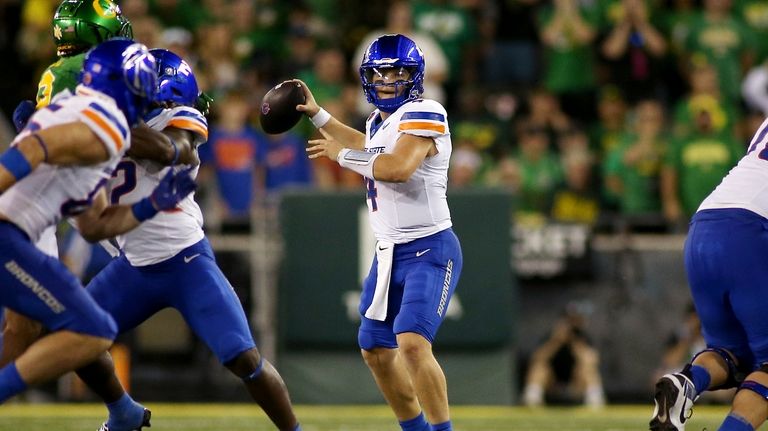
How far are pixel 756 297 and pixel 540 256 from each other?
459 centimetres

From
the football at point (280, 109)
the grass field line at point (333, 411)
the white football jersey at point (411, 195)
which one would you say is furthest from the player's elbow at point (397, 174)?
the grass field line at point (333, 411)

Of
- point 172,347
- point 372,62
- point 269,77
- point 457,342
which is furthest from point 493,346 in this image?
point 372,62

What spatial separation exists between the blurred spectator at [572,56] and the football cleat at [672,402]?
6.31 metres

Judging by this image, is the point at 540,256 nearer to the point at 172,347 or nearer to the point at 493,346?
the point at 493,346

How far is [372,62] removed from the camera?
6012 millimetres

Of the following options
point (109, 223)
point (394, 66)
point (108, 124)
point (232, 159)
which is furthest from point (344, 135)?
point (232, 159)

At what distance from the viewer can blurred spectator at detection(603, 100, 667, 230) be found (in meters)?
10.5

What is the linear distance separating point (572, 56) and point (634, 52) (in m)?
0.52

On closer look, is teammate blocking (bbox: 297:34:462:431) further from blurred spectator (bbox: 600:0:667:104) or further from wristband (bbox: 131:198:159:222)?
blurred spectator (bbox: 600:0:667:104)

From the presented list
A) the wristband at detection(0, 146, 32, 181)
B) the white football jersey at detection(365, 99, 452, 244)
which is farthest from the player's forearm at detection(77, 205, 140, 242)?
the white football jersey at detection(365, 99, 452, 244)

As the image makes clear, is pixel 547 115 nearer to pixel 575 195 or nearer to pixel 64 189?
pixel 575 195

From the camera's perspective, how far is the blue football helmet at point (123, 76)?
5109mm

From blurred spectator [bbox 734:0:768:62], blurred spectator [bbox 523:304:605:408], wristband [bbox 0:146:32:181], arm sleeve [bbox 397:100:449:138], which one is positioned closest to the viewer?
wristband [bbox 0:146:32:181]

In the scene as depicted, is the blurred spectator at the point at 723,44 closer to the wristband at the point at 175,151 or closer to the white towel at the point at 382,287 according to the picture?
the white towel at the point at 382,287
